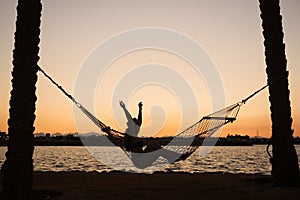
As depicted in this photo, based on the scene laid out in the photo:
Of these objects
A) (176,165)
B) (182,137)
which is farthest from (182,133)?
(176,165)

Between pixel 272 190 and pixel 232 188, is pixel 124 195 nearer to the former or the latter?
pixel 232 188

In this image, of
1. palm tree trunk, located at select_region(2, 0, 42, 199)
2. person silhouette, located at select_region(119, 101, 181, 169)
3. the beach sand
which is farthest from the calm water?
palm tree trunk, located at select_region(2, 0, 42, 199)

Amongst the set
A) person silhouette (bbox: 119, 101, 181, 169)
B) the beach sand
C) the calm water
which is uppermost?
person silhouette (bbox: 119, 101, 181, 169)

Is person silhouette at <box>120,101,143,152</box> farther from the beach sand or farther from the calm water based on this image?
the calm water

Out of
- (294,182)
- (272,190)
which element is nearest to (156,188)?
(272,190)

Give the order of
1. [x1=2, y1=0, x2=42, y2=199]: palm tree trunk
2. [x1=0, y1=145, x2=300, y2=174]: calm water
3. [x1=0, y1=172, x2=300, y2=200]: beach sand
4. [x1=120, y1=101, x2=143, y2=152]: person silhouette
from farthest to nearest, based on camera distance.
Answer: [x1=0, y1=145, x2=300, y2=174]: calm water < [x1=120, y1=101, x2=143, y2=152]: person silhouette < [x1=0, y1=172, x2=300, y2=200]: beach sand < [x1=2, y1=0, x2=42, y2=199]: palm tree trunk

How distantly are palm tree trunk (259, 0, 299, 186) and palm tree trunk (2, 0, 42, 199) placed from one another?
15.4 feet

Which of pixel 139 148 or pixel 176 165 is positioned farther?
pixel 176 165

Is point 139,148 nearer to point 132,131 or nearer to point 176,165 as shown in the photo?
point 132,131

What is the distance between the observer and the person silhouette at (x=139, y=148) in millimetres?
10602

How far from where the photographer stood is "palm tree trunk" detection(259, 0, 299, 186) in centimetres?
700

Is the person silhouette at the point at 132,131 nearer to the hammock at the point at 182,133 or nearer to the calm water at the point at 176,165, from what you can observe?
the hammock at the point at 182,133

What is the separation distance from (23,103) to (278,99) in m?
4.95

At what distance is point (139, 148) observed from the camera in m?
10.8
